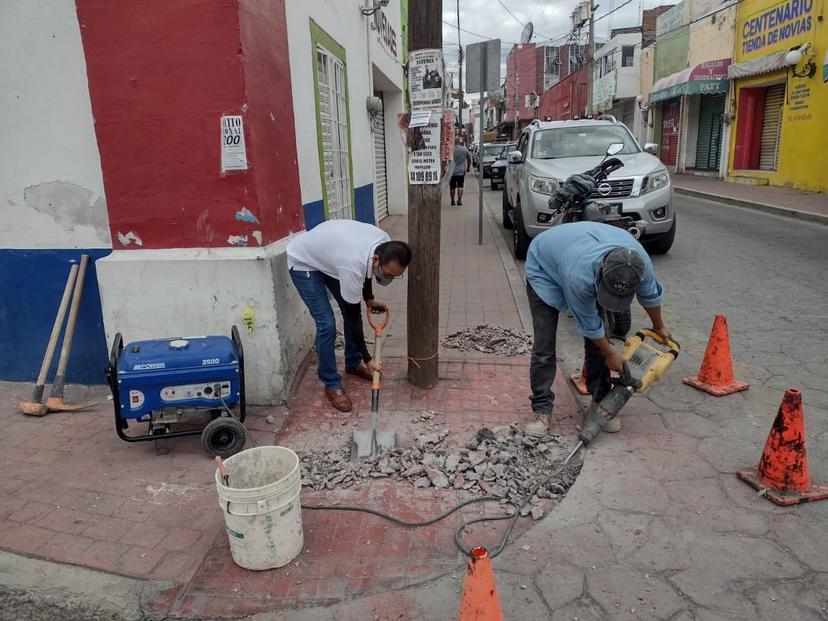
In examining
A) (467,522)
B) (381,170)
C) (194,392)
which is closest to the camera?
(467,522)

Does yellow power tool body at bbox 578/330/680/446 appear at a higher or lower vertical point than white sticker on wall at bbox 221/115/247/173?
lower

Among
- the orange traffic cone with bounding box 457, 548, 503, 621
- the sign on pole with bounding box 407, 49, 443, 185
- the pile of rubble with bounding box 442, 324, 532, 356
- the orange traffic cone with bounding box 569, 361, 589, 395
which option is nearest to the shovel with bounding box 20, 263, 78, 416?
the sign on pole with bounding box 407, 49, 443, 185

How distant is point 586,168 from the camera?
8.18m

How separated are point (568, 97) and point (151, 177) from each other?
41.1m

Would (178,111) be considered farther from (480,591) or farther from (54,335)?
(480,591)

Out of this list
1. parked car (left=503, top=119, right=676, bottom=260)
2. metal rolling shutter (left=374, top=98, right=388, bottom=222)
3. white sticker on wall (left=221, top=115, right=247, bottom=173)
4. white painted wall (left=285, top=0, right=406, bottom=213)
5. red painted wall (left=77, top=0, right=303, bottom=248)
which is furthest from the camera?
metal rolling shutter (left=374, top=98, right=388, bottom=222)

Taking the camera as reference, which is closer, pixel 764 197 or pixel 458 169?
pixel 764 197

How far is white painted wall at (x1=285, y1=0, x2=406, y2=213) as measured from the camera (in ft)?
17.3

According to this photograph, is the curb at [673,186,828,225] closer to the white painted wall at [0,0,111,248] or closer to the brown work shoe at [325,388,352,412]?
the brown work shoe at [325,388,352,412]

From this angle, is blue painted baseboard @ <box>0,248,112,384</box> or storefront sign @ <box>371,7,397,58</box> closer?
blue painted baseboard @ <box>0,248,112,384</box>

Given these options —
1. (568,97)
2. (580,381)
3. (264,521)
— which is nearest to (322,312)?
(264,521)

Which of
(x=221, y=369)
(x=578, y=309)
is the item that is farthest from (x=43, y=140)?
(x=578, y=309)

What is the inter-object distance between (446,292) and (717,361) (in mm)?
3515

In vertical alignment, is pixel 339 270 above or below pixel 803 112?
below
